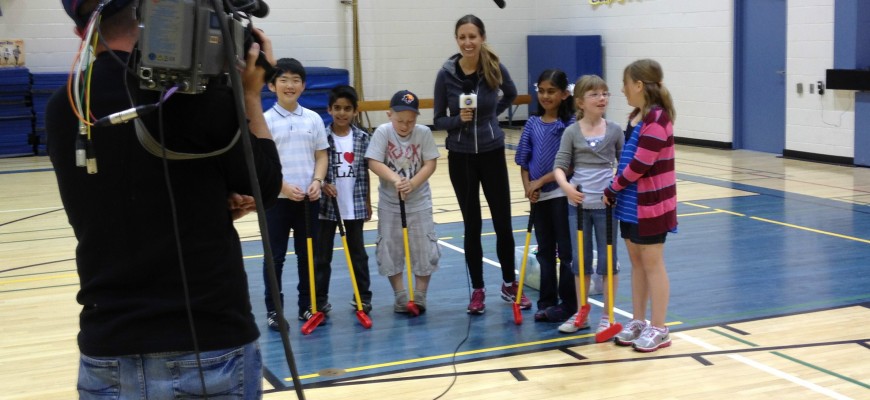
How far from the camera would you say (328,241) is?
531 centimetres

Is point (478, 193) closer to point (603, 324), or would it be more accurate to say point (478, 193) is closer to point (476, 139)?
point (476, 139)

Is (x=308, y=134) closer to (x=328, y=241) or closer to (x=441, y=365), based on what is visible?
(x=328, y=241)

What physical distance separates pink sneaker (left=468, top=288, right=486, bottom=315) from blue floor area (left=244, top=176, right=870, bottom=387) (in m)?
0.04

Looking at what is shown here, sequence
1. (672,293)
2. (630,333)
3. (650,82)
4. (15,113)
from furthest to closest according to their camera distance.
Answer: (15,113) < (672,293) < (630,333) < (650,82)

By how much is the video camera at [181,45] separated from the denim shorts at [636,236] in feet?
10.7

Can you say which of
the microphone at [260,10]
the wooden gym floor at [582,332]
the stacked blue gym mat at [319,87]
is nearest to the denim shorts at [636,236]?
the wooden gym floor at [582,332]

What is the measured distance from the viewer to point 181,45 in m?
1.47

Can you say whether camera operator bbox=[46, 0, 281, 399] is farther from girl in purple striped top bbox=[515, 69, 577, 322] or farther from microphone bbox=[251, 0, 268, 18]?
girl in purple striped top bbox=[515, 69, 577, 322]

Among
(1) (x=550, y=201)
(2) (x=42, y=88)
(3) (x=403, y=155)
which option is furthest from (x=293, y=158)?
(2) (x=42, y=88)

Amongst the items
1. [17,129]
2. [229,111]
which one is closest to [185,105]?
[229,111]

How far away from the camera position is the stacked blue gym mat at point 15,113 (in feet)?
42.9

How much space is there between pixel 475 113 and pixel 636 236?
121 centimetres

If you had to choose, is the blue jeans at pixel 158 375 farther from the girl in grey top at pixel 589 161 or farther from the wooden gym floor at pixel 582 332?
the girl in grey top at pixel 589 161

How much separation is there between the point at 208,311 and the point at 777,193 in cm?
832
